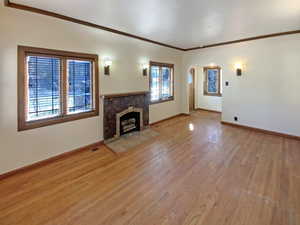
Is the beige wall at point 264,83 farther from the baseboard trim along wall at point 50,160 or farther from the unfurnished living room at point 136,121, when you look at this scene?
the baseboard trim along wall at point 50,160

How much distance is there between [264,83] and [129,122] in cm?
400

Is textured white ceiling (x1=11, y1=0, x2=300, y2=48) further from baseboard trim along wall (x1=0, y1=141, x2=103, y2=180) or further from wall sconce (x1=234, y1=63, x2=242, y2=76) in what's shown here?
baseboard trim along wall (x1=0, y1=141, x2=103, y2=180)

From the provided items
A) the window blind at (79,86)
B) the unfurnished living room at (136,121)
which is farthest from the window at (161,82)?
the window blind at (79,86)

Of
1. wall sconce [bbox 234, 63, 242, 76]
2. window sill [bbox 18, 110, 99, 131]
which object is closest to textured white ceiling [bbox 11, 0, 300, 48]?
wall sconce [bbox 234, 63, 242, 76]

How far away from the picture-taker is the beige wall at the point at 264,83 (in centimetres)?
463

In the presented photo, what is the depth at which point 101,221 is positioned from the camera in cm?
202

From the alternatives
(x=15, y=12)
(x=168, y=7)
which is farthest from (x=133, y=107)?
(x=15, y=12)

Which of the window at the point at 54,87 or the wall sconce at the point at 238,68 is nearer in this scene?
the window at the point at 54,87

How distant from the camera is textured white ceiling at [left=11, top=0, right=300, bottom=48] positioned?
2.89 metres

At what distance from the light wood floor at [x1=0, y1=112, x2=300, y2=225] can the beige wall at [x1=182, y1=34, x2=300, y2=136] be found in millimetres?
1145

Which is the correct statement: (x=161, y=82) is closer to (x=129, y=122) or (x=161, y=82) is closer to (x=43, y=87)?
(x=129, y=122)

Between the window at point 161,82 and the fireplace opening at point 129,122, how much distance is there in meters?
1.00

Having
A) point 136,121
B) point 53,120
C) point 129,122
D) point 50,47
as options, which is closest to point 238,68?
point 136,121

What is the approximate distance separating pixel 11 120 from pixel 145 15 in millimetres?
2964
